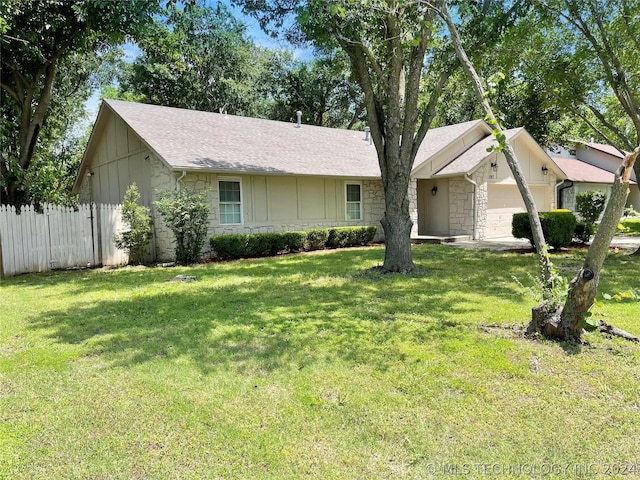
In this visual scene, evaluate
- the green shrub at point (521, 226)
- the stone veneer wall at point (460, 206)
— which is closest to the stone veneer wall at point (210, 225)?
the stone veneer wall at point (460, 206)

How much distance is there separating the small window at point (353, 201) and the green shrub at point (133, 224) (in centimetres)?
708

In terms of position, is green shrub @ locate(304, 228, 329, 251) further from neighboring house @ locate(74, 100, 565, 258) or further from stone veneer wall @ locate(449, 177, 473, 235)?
stone veneer wall @ locate(449, 177, 473, 235)

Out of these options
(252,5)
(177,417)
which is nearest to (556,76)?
(252,5)

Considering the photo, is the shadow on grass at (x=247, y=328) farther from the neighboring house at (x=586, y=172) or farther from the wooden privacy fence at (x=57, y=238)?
the neighboring house at (x=586, y=172)

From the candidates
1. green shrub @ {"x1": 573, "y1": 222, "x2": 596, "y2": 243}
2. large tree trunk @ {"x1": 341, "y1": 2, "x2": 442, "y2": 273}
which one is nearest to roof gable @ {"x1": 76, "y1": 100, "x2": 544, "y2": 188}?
green shrub @ {"x1": 573, "y1": 222, "x2": 596, "y2": 243}

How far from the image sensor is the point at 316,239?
13914 mm

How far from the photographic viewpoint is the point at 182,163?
36.7 feet

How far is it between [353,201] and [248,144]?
4348mm

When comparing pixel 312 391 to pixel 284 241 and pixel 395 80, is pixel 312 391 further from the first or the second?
pixel 284 241

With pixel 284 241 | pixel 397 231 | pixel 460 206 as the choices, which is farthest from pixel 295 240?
pixel 460 206

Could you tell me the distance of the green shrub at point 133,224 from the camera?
36.5 feet

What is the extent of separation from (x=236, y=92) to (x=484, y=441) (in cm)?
2598

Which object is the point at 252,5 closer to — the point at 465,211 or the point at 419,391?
the point at 419,391

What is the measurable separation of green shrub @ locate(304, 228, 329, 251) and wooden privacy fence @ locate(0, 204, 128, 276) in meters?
5.45
